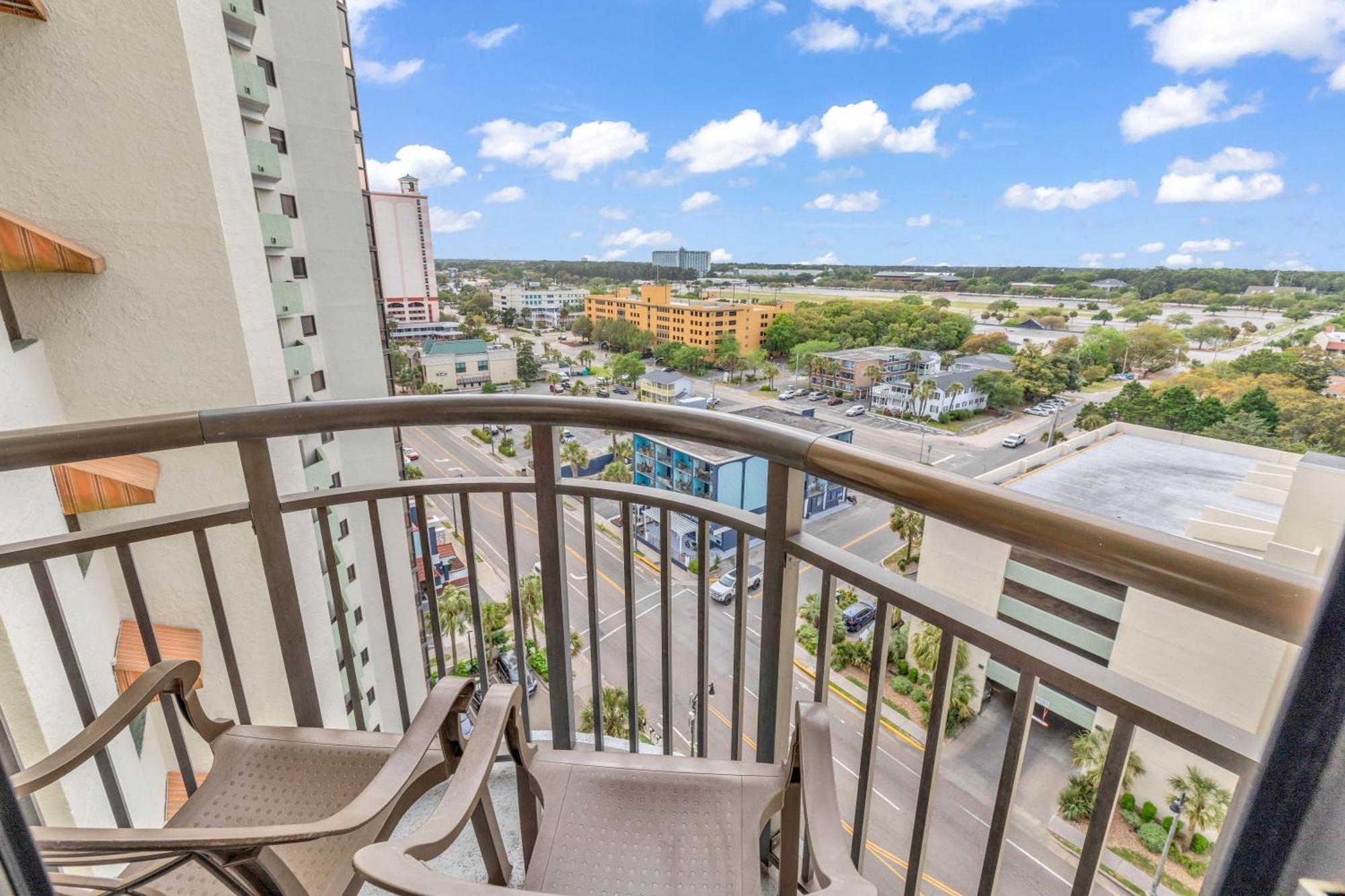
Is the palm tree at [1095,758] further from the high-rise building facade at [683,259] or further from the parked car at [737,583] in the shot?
the high-rise building facade at [683,259]

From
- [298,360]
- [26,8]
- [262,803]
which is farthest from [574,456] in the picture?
[298,360]

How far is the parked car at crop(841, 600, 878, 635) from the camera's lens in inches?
46.2

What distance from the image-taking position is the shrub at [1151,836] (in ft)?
2.86

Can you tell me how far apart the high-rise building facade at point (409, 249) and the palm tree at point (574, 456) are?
1.34m

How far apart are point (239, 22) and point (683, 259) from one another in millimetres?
6281

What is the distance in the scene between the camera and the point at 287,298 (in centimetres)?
617

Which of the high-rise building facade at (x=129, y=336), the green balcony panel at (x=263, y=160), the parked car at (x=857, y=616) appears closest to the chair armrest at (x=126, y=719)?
the high-rise building facade at (x=129, y=336)

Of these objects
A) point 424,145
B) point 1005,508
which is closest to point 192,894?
point 1005,508

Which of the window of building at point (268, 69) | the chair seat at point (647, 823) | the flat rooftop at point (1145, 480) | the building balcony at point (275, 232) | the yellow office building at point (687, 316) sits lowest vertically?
the chair seat at point (647, 823)

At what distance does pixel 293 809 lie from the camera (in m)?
1.15

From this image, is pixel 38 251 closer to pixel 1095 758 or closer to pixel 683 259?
pixel 683 259

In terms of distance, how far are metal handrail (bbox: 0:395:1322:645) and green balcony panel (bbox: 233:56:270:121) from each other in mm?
6112

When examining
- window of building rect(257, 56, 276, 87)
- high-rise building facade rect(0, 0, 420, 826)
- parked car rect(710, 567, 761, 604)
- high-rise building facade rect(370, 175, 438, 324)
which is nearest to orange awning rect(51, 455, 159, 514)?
high-rise building facade rect(0, 0, 420, 826)

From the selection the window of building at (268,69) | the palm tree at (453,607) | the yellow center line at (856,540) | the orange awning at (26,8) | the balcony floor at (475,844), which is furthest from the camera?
the palm tree at (453,607)
